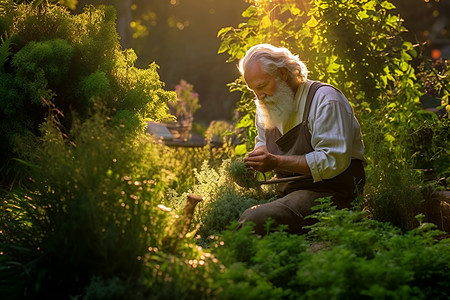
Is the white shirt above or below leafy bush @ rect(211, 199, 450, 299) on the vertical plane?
above

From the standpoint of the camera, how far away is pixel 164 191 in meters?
4.20

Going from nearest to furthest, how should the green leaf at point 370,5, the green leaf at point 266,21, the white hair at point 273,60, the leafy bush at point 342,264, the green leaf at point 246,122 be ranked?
1. the leafy bush at point 342,264
2. the white hair at point 273,60
3. the green leaf at point 370,5
4. the green leaf at point 246,122
5. the green leaf at point 266,21

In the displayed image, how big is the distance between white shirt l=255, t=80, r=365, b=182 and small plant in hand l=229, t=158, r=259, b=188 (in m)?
0.84

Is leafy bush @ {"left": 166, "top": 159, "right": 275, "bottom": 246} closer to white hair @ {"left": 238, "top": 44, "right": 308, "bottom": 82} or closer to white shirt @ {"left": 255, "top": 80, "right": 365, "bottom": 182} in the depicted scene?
white shirt @ {"left": 255, "top": 80, "right": 365, "bottom": 182}

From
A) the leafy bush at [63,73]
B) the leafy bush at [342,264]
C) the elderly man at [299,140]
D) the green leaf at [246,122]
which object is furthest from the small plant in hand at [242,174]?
the leafy bush at [342,264]

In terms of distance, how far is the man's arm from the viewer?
4.13 metres

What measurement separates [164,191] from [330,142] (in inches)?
44.7

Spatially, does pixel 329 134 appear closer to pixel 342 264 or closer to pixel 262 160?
pixel 262 160

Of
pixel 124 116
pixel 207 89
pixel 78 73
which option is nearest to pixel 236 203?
pixel 124 116

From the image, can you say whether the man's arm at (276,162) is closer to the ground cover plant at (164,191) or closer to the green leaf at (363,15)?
the ground cover plant at (164,191)

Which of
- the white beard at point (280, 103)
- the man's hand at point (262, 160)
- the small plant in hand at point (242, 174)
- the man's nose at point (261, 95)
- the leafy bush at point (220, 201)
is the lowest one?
the leafy bush at point (220, 201)

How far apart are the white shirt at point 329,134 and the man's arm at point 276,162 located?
0.05m

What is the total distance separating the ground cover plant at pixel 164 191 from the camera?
107 inches

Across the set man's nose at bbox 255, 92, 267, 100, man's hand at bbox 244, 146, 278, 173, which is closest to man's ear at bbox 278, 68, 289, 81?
man's nose at bbox 255, 92, 267, 100
